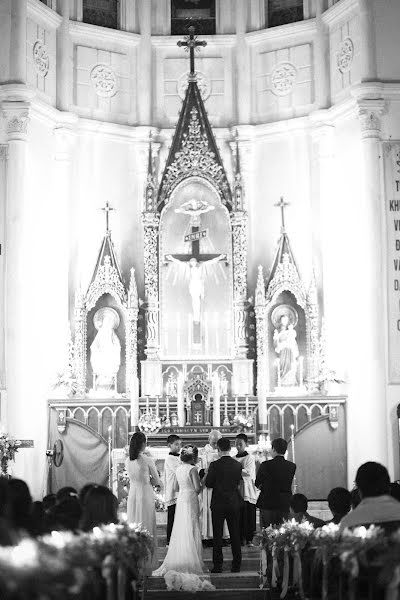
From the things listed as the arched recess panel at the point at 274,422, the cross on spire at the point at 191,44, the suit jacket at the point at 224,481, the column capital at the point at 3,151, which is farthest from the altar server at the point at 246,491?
the cross on spire at the point at 191,44

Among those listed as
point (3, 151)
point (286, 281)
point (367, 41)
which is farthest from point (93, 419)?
point (367, 41)

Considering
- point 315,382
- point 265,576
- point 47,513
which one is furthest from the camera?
point 315,382

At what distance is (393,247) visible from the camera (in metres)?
20.5

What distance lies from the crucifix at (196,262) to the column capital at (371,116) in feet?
12.4

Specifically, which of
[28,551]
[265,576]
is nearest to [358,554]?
[28,551]

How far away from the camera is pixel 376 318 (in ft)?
66.1

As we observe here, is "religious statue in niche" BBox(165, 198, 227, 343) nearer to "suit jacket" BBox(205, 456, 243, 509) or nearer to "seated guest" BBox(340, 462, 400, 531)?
"suit jacket" BBox(205, 456, 243, 509)

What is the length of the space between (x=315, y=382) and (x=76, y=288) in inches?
202

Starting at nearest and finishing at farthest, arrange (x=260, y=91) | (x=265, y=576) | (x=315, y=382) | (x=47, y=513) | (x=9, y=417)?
(x=47, y=513)
(x=265, y=576)
(x=9, y=417)
(x=315, y=382)
(x=260, y=91)

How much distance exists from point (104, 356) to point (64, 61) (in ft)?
20.2

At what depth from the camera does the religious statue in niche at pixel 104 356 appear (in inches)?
845

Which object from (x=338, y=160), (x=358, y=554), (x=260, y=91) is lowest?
(x=358, y=554)

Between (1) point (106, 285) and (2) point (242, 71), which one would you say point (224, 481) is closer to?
(1) point (106, 285)

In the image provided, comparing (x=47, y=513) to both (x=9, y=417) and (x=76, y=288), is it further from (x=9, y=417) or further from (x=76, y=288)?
(x=76, y=288)
